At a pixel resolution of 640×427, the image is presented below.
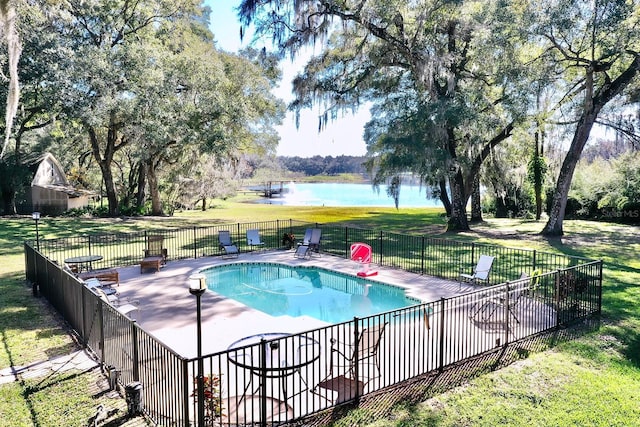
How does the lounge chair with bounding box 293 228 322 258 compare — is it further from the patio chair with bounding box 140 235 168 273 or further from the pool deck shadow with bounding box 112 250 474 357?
the patio chair with bounding box 140 235 168 273

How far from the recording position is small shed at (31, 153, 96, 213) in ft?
89.5

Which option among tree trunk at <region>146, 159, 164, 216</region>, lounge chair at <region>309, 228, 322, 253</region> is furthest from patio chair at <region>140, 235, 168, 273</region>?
tree trunk at <region>146, 159, 164, 216</region>

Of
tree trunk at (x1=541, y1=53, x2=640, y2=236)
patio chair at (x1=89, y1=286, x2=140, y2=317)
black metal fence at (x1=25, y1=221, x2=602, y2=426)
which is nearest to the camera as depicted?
black metal fence at (x1=25, y1=221, x2=602, y2=426)

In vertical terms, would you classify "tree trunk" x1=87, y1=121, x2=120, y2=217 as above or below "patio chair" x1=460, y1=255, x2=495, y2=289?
above

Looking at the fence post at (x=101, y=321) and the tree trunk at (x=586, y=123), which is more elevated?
the tree trunk at (x=586, y=123)

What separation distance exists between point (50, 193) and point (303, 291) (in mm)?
23992

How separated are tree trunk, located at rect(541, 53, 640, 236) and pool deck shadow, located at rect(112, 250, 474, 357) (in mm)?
9715

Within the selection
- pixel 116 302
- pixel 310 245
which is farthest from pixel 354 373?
pixel 310 245

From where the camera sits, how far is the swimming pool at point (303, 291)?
9586mm

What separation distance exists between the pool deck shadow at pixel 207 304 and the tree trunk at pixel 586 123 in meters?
9.72

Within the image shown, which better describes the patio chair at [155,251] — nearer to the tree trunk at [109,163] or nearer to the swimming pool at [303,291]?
the swimming pool at [303,291]

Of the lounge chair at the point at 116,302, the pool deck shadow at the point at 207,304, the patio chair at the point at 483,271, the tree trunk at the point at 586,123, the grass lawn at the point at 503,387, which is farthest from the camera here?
the tree trunk at the point at 586,123

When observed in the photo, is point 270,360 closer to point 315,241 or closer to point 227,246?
point 315,241

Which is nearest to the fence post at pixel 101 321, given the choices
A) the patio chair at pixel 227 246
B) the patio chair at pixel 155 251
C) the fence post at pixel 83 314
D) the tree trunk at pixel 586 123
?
the fence post at pixel 83 314
